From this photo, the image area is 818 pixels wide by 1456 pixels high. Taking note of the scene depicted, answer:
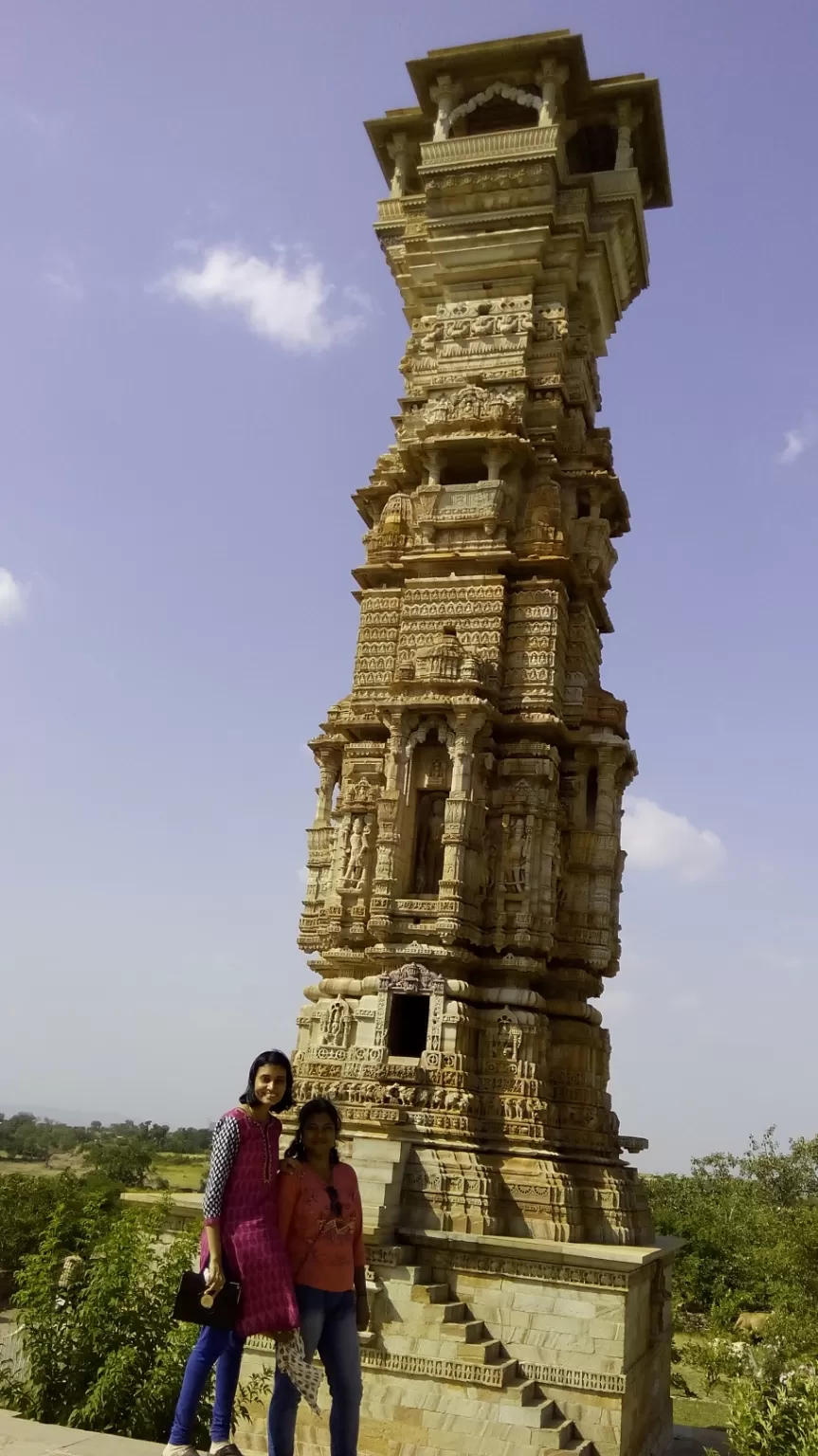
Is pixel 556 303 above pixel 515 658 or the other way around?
above

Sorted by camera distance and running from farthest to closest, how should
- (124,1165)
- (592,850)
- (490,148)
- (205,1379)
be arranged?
(124,1165)
(490,148)
(592,850)
(205,1379)

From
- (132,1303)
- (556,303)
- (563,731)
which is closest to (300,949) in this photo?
(563,731)

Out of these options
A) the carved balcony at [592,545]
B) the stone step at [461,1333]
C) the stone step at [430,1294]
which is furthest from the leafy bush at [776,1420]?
the carved balcony at [592,545]

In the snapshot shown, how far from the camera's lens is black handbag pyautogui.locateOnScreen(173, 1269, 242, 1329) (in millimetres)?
5691

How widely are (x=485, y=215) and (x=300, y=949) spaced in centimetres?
1276

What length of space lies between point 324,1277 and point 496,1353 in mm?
7270

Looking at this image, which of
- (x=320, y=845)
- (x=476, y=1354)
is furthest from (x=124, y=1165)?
(x=476, y=1354)

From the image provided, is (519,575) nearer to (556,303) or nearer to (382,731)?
(382,731)

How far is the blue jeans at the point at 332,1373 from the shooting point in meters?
6.11

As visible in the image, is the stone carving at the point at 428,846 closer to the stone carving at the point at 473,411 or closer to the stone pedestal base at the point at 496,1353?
the stone pedestal base at the point at 496,1353

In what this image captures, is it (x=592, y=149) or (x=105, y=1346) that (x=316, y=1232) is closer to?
(x=105, y=1346)

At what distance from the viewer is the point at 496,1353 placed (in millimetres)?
12266

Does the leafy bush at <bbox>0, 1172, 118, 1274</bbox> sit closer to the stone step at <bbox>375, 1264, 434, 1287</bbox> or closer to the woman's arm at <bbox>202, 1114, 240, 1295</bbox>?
the stone step at <bbox>375, 1264, 434, 1287</bbox>

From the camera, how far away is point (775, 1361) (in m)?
16.3
